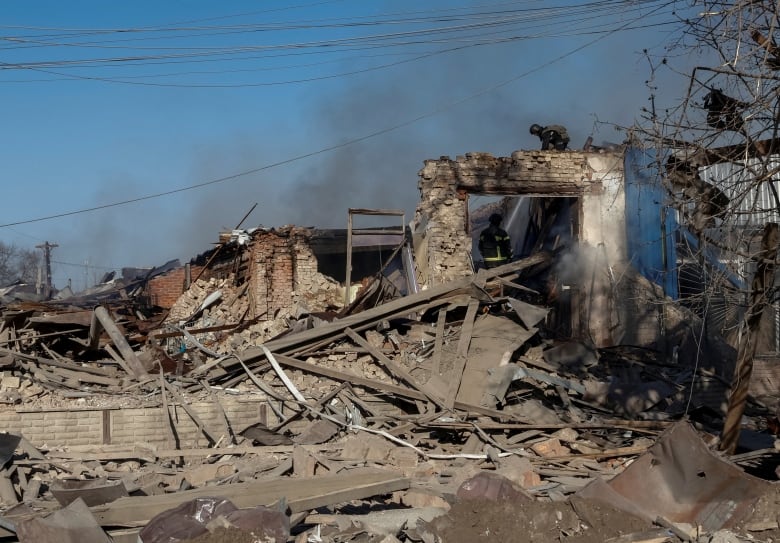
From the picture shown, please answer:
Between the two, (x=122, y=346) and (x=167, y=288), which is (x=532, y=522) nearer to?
(x=122, y=346)

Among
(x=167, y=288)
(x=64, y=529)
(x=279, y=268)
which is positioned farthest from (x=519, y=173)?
(x=167, y=288)

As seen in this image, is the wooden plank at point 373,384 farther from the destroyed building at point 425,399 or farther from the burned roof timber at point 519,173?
the burned roof timber at point 519,173

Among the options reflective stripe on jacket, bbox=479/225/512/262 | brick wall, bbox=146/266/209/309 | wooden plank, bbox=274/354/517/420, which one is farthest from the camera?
brick wall, bbox=146/266/209/309

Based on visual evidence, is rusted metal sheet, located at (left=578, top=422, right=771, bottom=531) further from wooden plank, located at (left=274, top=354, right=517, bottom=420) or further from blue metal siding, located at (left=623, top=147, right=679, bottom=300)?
blue metal siding, located at (left=623, top=147, right=679, bottom=300)

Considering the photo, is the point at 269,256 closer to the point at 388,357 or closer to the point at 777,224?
the point at 388,357

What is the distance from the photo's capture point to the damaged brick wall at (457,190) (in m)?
16.2

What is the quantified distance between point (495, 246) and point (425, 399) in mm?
6046

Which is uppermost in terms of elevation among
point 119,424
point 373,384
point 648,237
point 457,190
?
point 457,190

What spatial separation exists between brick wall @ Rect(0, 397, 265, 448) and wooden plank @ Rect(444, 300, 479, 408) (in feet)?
8.82

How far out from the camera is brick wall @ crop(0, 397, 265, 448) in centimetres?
1050

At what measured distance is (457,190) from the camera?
643 inches

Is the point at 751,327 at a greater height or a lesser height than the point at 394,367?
greater

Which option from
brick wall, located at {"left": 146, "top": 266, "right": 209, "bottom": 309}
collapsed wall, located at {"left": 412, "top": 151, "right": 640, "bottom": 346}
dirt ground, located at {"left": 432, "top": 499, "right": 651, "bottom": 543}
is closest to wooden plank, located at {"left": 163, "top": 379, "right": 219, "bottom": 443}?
dirt ground, located at {"left": 432, "top": 499, "right": 651, "bottom": 543}

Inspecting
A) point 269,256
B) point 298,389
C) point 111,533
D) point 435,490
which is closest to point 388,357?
point 298,389
